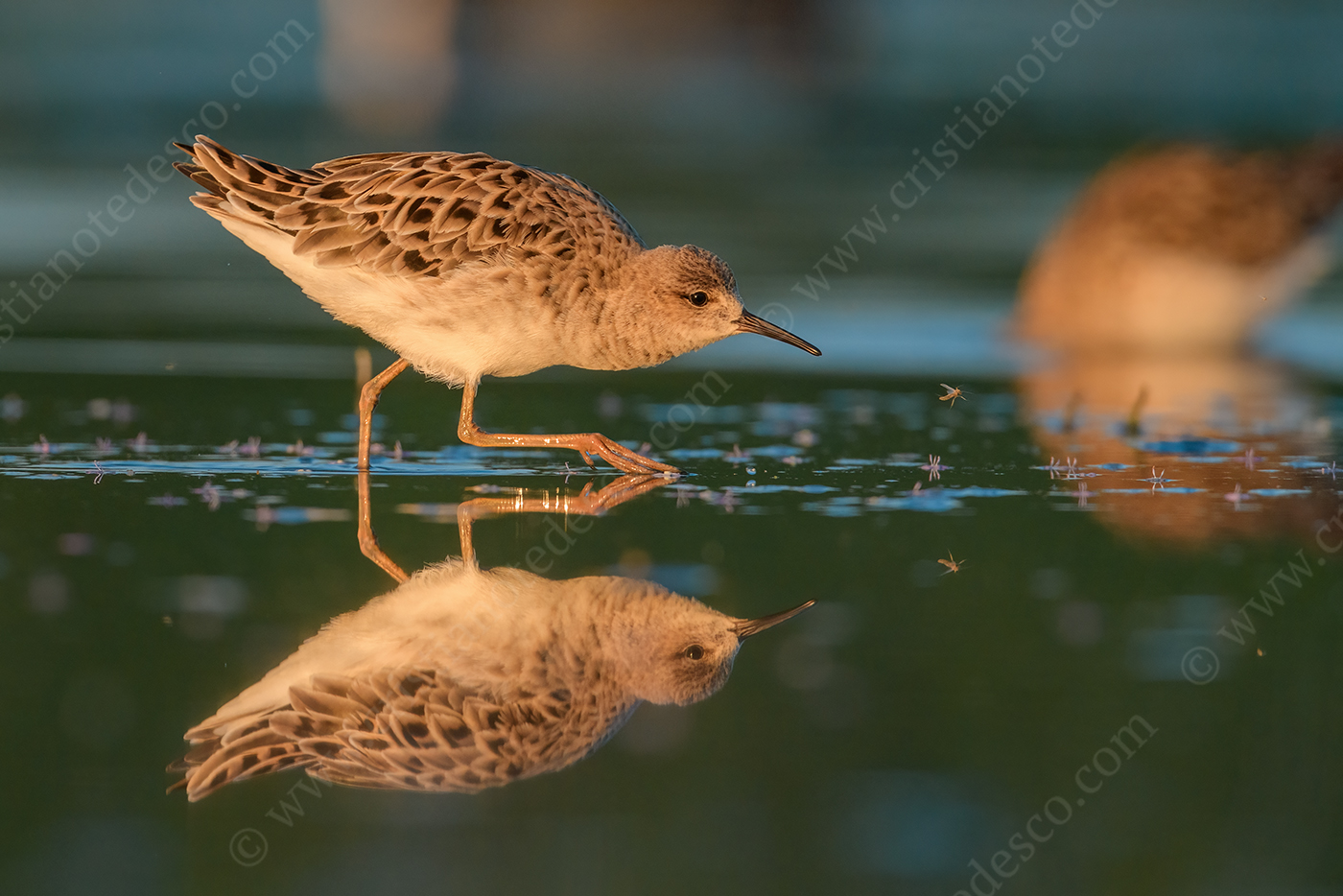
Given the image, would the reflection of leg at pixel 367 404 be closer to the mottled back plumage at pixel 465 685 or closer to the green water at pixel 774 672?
the green water at pixel 774 672

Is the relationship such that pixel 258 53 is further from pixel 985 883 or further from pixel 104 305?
pixel 985 883

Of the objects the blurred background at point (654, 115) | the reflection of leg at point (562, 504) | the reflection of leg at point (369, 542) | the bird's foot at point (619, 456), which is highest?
the blurred background at point (654, 115)

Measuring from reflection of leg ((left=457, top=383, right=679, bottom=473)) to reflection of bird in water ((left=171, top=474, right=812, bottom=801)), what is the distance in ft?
7.87

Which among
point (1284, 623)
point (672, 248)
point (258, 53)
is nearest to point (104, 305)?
point (672, 248)

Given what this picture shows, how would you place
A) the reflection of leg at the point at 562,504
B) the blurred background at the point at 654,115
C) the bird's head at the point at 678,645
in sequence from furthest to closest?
the blurred background at the point at 654,115 < the reflection of leg at the point at 562,504 < the bird's head at the point at 678,645

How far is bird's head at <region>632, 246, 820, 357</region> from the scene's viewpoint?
9688mm

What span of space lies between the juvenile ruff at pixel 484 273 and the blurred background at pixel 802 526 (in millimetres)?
701

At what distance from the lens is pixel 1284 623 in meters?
6.91

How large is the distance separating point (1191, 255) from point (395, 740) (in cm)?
1152

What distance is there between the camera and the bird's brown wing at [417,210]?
31.3ft
